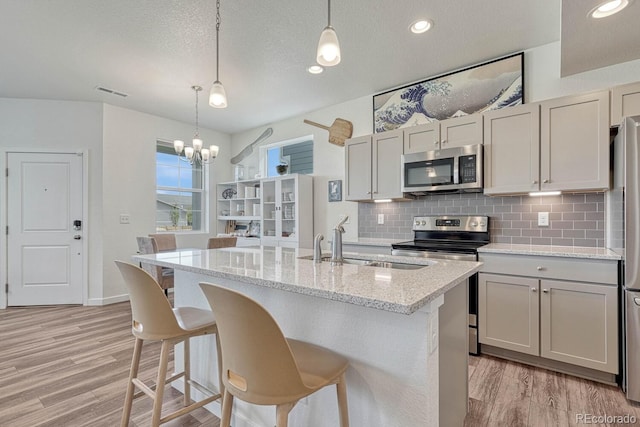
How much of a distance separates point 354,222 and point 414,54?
6.60 feet

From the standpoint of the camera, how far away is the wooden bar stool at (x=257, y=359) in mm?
1018

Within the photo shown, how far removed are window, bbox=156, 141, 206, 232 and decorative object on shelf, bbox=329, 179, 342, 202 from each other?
2643 millimetres

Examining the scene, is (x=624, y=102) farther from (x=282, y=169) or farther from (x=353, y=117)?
(x=282, y=169)

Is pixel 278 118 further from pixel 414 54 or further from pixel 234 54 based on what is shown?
pixel 414 54

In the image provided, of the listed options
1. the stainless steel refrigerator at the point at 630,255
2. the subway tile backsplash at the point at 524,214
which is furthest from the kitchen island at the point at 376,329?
the subway tile backsplash at the point at 524,214

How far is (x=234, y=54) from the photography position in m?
3.03

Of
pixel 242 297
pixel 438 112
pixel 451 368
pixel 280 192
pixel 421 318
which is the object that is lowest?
pixel 451 368

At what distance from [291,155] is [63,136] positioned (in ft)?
Answer: 10.2

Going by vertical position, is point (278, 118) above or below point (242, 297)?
above

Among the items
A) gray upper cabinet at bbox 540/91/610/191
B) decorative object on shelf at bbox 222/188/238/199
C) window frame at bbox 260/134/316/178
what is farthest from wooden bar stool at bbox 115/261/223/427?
decorative object on shelf at bbox 222/188/238/199

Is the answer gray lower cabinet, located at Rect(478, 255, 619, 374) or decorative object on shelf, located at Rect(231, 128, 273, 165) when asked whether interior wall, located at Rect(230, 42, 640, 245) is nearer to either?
decorative object on shelf, located at Rect(231, 128, 273, 165)

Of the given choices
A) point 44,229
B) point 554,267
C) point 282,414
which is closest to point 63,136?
point 44,229

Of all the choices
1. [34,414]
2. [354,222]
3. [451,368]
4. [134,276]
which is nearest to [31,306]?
[34,414]

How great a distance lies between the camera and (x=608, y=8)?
1962 mm
